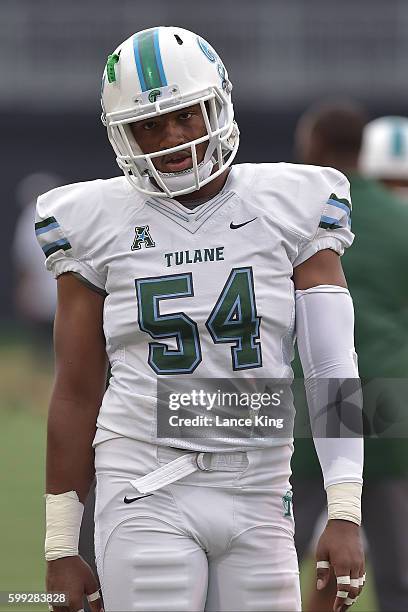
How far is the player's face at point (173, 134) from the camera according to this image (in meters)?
2.84

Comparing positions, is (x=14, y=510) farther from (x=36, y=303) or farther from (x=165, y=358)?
(x=36, y=303)

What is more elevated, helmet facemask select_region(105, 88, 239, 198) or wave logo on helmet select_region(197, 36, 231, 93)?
wave logo on helmet select_region(197, 36, 231, 93)

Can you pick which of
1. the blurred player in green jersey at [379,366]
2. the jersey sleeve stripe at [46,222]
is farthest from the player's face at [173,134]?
the blurred player in green jersey at [379,366]

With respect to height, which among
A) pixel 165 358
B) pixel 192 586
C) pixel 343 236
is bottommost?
pixel 192 586

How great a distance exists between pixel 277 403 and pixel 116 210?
54cm

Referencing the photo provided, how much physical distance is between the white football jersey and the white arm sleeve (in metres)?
0.04

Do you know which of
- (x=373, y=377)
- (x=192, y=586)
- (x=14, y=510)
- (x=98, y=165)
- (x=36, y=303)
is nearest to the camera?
(x=192, y=586)

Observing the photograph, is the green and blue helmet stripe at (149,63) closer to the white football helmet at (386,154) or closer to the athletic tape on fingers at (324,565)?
the athletic tape on fingers at (324,565)

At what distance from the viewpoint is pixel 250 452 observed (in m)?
2.74

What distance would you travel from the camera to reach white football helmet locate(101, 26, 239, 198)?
2834mm

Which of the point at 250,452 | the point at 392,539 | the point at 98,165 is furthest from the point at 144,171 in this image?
the point at 98,165

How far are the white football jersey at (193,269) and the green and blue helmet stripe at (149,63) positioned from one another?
247 millimetres
